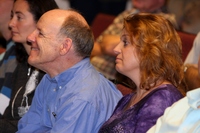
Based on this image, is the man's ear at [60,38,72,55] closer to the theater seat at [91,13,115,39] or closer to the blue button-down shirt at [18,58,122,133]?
the blue button-down shirt at [18,58,122,133]

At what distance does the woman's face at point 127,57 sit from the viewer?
2.10 meters

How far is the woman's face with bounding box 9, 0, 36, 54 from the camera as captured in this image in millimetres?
2848

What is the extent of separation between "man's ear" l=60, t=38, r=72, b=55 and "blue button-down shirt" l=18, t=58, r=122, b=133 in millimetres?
80

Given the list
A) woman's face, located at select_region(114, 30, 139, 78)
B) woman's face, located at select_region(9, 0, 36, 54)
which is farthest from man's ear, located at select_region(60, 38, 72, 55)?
woman's face, located at select_region(9, 0, 36, 54)

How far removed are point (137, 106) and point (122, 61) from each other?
221 millimetres

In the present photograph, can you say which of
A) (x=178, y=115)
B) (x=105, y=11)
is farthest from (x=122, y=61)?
(x=105, y=11)

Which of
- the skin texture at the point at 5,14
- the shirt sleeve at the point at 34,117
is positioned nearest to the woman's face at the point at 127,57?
the shirt sleeve at the point at 34,117

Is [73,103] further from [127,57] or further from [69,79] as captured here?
[127,57]

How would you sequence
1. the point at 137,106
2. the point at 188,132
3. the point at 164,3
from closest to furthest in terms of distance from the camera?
1. the point at 188,132
2. the point at 137,106
3. the point at 164,3

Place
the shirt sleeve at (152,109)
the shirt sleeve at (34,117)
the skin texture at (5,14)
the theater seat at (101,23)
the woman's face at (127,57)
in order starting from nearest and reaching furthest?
1. the shirt sleeve at (152,109)
2. the woman's face at (127,57)
3. the shirt sleeve at (34,117)
4. the skin texture at (5,14)
5. the theater seat at (101,23)

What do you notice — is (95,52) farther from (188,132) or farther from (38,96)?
(188,132)

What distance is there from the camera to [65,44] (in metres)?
2.28

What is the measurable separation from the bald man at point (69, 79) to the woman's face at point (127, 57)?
164 millimetres

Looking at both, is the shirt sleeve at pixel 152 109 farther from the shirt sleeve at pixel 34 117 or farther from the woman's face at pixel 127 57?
the shirt sleeve at pixel 34 117
